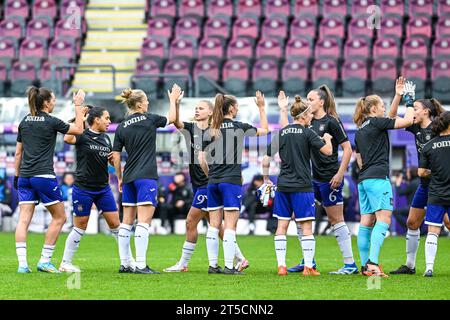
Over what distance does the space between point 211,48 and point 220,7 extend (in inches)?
87.1

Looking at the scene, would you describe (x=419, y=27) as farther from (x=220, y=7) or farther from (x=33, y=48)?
(x=33, y=48)

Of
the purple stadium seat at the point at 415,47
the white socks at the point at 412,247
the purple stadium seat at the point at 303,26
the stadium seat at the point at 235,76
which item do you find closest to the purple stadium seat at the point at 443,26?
the purple stadium seat at the point at 415,47

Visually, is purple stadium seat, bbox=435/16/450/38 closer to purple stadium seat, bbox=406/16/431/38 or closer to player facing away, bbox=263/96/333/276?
purple stadium seat, bbox=406/16/431/38

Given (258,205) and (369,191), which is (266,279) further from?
(258,205)

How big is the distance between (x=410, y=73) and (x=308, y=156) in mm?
12865

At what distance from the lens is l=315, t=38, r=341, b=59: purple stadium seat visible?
24562mm

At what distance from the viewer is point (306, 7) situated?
26.5 m

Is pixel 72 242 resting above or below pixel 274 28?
below

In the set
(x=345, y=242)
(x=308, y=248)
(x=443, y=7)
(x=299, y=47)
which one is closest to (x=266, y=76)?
(x=299, y=47)

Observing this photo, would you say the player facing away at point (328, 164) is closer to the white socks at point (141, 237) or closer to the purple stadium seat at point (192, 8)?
the white socks at point (141, 237)

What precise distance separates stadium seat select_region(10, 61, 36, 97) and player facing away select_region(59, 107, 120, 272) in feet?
41.2

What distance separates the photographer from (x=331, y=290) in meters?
9.52

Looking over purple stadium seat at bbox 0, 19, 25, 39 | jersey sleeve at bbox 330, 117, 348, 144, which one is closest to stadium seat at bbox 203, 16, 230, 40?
purple stadium seat at bbox 0, 19, 25, 39
